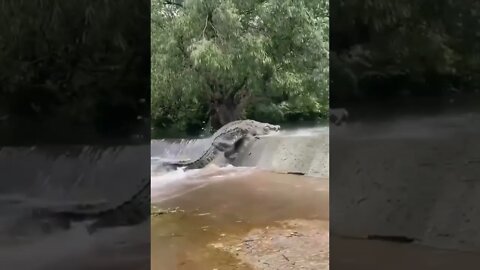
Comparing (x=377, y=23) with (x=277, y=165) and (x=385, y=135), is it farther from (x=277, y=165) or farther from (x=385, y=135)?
(x=277, y=165)

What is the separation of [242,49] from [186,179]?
2443mm

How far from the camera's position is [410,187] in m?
2.08

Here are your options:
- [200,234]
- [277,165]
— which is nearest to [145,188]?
[200,234]

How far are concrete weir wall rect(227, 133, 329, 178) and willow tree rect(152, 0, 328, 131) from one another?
0.62 metres

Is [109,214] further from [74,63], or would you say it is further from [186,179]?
[186,179]

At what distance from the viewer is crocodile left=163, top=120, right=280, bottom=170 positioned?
9227 mm

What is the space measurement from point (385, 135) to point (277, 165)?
6.50m

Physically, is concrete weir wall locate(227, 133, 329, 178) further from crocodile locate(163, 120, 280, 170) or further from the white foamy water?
the white foamy water

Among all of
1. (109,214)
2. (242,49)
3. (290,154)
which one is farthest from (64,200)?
(290,154)

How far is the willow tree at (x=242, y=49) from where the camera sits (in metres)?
7.20

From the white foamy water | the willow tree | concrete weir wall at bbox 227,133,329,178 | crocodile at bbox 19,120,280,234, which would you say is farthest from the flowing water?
concrete weir wall at bbox 227,133,329,178

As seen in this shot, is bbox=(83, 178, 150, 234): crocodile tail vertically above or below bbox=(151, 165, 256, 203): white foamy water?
above

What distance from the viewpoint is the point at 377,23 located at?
2.14 m

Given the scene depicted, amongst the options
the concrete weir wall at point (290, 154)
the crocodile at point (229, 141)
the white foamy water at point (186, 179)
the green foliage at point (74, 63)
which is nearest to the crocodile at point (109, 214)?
the green foliage at point (74, 63)
